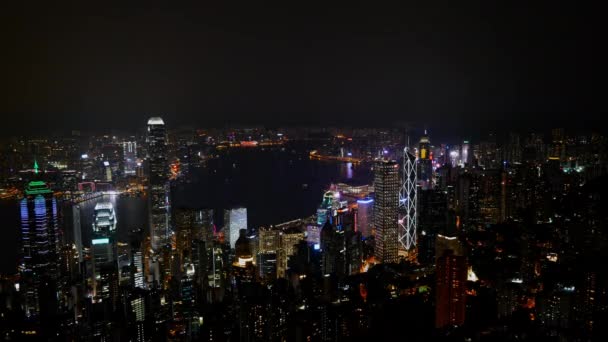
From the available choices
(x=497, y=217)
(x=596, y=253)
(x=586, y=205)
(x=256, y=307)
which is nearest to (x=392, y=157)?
(x=497, y=217)

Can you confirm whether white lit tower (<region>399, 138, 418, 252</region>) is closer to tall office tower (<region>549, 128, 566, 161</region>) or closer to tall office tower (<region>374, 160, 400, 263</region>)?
tall office tower (<region>374, 160, 400, 263</region>)

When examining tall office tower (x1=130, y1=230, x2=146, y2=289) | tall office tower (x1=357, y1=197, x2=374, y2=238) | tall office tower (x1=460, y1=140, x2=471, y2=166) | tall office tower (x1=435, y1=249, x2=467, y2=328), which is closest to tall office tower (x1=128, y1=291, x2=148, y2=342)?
tall office tower (x1=130, y1=230, x2=146, y2=289)

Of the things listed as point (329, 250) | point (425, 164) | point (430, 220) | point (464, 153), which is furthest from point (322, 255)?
point (464, 153)

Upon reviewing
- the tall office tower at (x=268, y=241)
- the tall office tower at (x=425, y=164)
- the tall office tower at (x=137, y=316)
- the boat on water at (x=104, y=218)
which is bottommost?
the tall office tower at (x=137, y=316)

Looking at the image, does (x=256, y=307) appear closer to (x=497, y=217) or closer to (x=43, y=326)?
(x=43, y=326)

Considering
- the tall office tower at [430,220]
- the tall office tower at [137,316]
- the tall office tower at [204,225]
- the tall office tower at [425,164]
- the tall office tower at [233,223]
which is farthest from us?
the tall office tower at [425,164]

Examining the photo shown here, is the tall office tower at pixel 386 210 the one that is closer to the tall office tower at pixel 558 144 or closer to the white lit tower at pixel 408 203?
the white lit tower at pixel 408 203

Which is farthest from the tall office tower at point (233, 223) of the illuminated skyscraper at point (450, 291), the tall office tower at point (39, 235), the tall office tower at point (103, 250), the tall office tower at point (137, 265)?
the illuminated skyscraper at point (450, 291)
